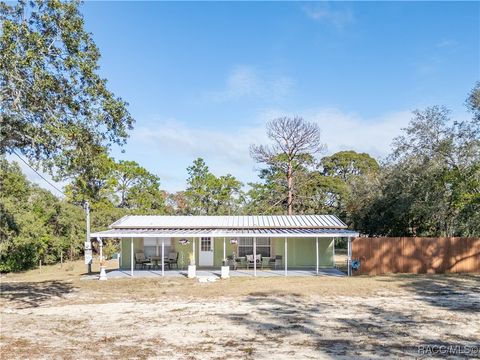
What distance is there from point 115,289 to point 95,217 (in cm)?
2056

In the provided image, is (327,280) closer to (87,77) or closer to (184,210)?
(87,77)

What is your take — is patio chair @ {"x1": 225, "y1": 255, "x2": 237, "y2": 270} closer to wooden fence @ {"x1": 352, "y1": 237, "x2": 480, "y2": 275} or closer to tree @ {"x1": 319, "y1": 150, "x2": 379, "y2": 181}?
wooden fence @ {"x1": 352, "y1": 237, "x2": 480, "y2": 275}

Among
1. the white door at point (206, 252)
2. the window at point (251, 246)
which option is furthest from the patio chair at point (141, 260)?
the window at point (251, 246)

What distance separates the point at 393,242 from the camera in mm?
21438

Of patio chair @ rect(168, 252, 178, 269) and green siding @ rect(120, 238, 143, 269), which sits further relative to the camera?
green siding @ rect(120, 238, 143, 269)

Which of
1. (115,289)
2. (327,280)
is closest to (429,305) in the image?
(327,280)

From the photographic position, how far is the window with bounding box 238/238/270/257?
2458 cm

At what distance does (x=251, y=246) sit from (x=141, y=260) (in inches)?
231

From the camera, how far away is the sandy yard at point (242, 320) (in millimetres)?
7906

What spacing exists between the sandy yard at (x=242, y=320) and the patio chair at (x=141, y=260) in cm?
564

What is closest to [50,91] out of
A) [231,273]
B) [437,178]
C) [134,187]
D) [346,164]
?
[231,273]

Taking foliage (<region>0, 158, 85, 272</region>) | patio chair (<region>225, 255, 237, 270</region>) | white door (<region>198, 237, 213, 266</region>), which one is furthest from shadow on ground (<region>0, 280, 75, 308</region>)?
foliage (<region>0, 158, 85, 272</region>)

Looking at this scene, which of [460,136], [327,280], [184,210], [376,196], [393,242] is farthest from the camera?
[184,210]

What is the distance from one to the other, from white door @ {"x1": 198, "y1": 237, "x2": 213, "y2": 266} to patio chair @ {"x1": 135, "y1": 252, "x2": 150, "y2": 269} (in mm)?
2890
